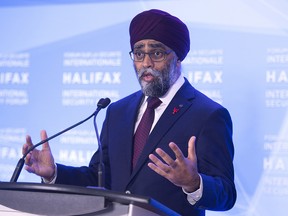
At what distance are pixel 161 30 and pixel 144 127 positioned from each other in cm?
52

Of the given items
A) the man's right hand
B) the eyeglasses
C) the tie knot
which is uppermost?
the eyeglasses

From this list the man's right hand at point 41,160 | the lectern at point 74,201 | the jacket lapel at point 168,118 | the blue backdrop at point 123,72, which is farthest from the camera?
the blue backdrop at point 123,72

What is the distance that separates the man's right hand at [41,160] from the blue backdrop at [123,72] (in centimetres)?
144

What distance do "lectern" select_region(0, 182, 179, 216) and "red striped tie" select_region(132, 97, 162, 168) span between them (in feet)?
4.18

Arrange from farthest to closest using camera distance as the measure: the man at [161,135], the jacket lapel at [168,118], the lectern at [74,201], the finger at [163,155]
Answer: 1. the jacket lapel at [168,118]
2. the man at [161,135]
3. the finger at [163,155]
4. the lectern at [74,201]

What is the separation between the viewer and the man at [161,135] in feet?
8.86

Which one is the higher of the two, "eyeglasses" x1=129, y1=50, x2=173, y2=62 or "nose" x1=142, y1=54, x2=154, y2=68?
"eyeglasses" x1=129, y1=50, x2=173, y2=62

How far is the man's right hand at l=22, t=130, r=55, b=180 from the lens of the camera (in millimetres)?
2480

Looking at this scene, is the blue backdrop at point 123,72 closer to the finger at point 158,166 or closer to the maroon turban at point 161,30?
the maroon turban at point 161,30

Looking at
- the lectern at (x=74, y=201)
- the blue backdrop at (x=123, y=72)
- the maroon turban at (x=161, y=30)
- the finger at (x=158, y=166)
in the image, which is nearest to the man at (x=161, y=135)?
the maroon turban at (x=161, y=30)

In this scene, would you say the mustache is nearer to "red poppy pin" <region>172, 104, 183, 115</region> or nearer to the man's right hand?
"red poppy pin" <region>172, 104, 183, 115</region>

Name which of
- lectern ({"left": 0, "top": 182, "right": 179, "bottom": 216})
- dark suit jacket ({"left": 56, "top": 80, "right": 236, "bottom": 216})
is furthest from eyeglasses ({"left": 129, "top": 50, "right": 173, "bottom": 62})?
lectern ({"left": 0, "top": 182, "right": 179, "bottom": 216})

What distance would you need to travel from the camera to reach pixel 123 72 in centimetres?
404

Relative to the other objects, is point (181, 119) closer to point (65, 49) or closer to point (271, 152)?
point (271, 152)
